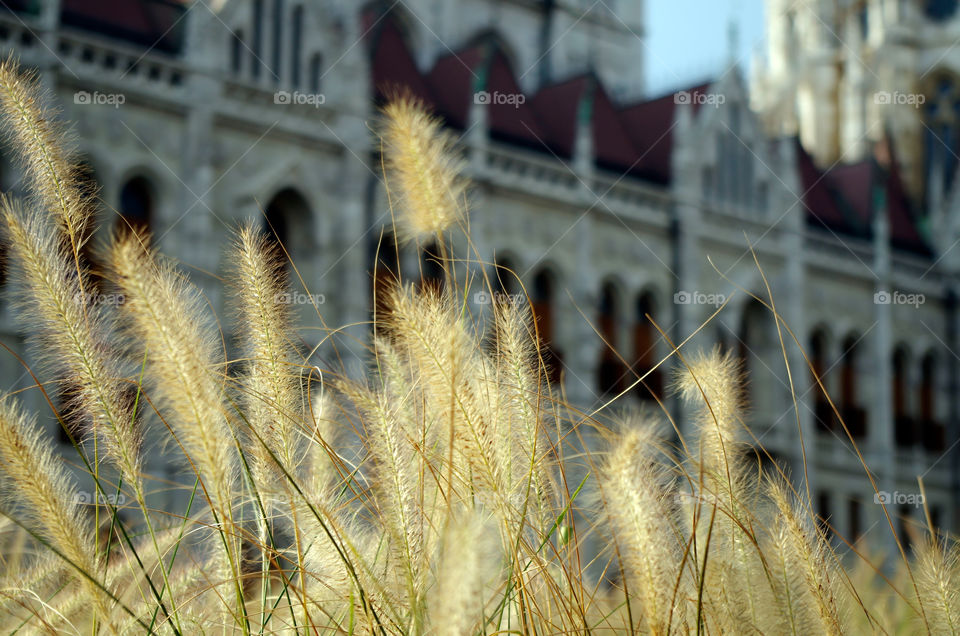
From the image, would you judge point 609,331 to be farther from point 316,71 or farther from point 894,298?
point 894,298

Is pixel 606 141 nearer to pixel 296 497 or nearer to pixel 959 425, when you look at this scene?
pixel 959 425

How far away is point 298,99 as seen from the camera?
51.7ft

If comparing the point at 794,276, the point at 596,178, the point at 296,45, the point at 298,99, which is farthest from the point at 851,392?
the point at 296,45

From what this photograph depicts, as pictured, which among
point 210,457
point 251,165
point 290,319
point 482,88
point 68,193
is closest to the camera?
point 210,457

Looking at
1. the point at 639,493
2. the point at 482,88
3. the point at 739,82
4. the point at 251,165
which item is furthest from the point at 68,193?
the point at 739,82

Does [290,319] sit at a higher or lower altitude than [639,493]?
higher

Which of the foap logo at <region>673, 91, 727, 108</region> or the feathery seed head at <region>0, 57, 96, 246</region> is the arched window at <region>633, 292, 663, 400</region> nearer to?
the foap logo at <region>673, 91, 727, 108</region>

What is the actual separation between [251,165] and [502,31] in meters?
9.56

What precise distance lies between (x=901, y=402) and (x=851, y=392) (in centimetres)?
157

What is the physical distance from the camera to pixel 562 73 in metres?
23.8

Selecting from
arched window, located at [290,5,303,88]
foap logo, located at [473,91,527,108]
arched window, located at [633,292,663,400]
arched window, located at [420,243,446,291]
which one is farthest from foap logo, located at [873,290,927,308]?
arched window, located at [290,5,303,88]

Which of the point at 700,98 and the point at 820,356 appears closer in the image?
the point at 700,98

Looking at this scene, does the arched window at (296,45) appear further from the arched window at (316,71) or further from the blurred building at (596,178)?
the arched window at (316,71)

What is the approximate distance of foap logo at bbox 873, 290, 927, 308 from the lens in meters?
22.5
